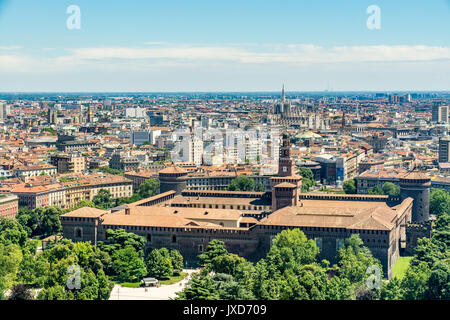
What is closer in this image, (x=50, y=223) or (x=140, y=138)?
(x=50, y=223)

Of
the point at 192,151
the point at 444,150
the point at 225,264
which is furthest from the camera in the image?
the point at 192,151

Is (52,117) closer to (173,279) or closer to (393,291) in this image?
(173,279)

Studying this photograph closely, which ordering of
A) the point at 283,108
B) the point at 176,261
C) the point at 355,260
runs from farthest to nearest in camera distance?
the point at 283,108, the point at 176,261, the point at 355,260

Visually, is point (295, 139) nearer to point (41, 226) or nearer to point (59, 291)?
point (41, 226)

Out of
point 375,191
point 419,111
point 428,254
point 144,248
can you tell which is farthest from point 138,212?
point 419,111

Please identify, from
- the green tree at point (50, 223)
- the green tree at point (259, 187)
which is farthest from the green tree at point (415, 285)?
the green tree at point (259, 187)

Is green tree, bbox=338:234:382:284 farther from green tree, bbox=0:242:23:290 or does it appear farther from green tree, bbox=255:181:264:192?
green tree, bbox=255:181:264:192

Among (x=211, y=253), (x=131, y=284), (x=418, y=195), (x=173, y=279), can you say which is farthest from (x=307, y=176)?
(x=131, y=284)

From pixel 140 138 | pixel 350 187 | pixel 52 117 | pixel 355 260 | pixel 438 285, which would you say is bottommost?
pixel 438 285

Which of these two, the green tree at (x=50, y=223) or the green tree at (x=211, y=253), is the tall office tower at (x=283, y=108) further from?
the green tree at (x=211, y=253)
